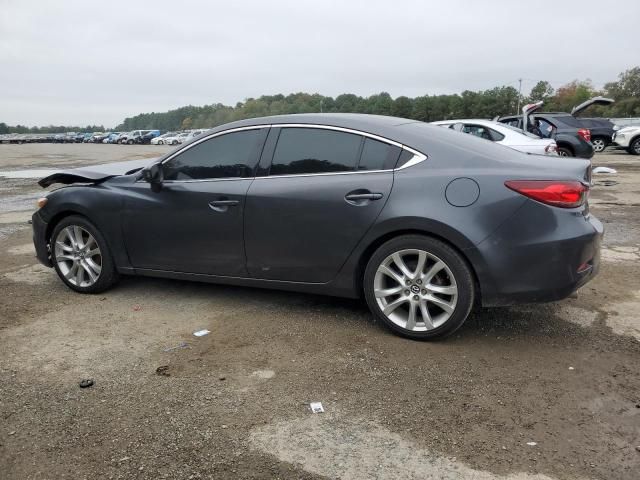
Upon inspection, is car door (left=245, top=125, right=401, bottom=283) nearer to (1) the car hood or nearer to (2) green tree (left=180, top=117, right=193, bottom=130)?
(1) the car hood

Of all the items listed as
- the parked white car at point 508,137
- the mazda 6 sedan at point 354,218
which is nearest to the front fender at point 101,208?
the mazda 6 sedan at point 354,218

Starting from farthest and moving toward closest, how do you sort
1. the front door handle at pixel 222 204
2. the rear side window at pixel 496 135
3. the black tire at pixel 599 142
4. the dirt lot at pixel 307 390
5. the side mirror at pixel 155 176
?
1. the black tire at pixel 599 142
2. the rear side window at pixel 496 135
3. the side mirror at pixel 155 176
4. the front door handle at pixel 222 204
5. the dirt lot at pixel 307 390

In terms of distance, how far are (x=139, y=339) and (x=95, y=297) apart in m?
1.21

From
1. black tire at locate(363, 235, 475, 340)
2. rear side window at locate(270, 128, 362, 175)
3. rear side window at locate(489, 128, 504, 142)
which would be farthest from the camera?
rear side window at locate(489, 128, 504, 142)

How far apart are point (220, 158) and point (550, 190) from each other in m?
2.46

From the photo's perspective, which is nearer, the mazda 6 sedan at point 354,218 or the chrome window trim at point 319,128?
the mazda 6 sedan at point 354,218

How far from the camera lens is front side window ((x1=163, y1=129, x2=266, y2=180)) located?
434 cm

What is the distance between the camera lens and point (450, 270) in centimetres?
361

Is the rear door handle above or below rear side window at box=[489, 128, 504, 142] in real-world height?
above

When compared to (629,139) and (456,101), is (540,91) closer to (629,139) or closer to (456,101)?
(456,101)

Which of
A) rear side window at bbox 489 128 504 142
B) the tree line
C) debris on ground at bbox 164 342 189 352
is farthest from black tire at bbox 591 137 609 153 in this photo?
the tree line

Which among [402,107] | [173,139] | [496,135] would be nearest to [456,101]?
[402,107]

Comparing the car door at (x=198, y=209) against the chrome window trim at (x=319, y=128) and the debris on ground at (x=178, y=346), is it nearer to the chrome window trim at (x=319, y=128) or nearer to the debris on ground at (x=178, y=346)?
the chrome window trim at (x=319, y=128)

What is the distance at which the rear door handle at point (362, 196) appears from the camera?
378 cm
